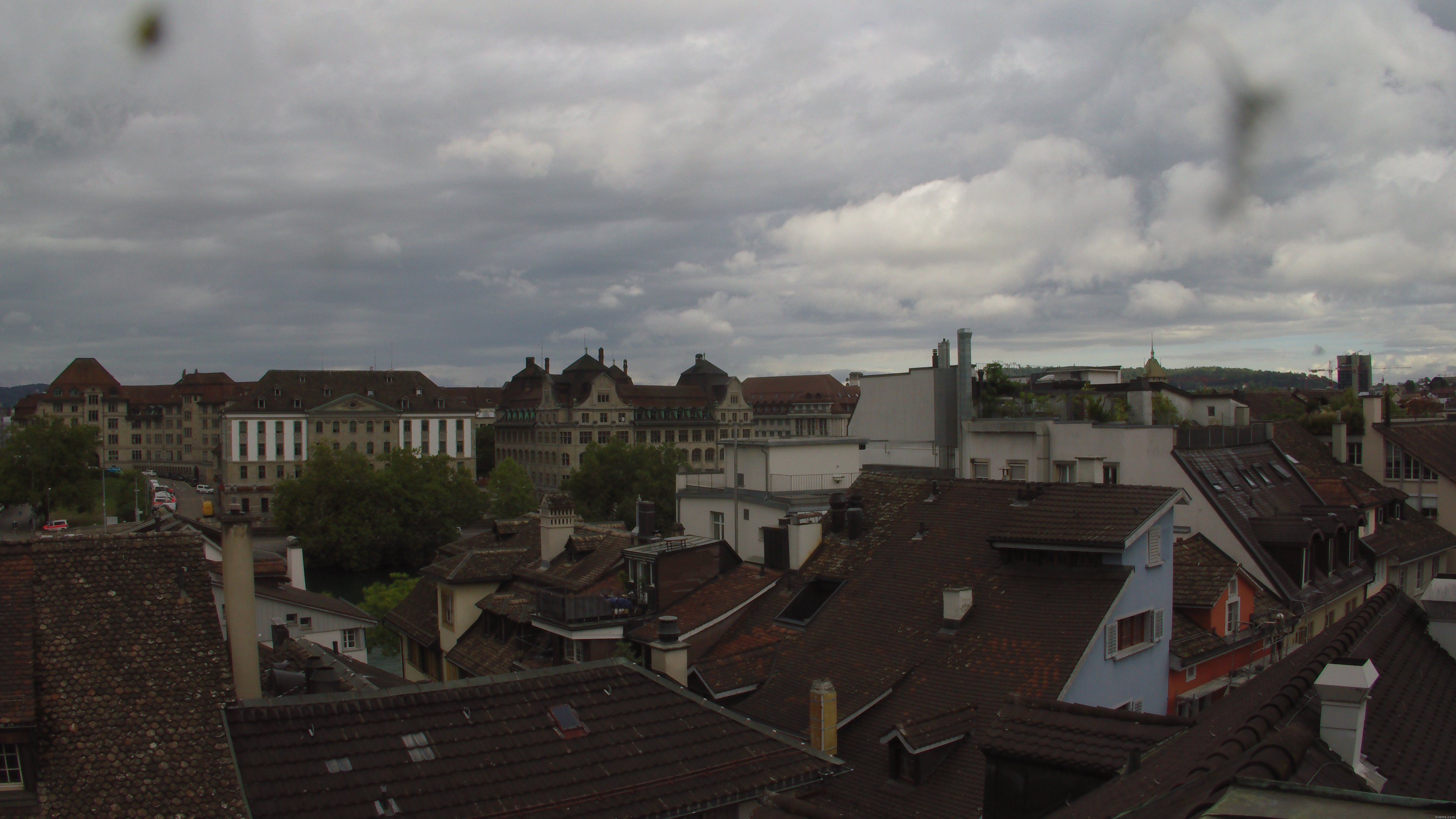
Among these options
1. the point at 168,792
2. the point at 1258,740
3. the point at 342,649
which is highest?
A: the point at 1258,740

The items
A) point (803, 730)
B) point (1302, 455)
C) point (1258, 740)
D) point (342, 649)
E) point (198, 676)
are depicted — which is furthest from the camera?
point (1302, 455)

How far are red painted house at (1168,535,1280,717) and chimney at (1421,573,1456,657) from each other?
1135 centimetres

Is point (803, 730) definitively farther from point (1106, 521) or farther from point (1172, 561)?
point (1172, 561)

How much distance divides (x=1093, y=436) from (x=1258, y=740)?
28.9 m

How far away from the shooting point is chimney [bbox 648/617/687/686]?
2161 cm

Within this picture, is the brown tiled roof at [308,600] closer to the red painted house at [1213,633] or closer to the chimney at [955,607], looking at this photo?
the chimney at [955,607]

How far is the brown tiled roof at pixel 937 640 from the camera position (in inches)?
750

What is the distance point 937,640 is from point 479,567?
18336 mm

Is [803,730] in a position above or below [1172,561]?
below

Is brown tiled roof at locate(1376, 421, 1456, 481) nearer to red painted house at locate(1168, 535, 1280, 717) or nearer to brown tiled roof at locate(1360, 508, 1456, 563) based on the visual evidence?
brown tiled roof at locate(1360, 508, 1456, 563)

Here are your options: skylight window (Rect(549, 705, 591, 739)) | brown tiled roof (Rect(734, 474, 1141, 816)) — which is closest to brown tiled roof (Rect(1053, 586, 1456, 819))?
skylight window (Rect(549, 705, 591, 739))

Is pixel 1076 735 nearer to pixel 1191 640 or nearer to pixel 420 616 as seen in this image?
pixel 1191 640

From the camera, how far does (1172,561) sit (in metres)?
22.9

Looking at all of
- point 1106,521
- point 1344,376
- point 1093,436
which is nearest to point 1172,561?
point 1106,521
